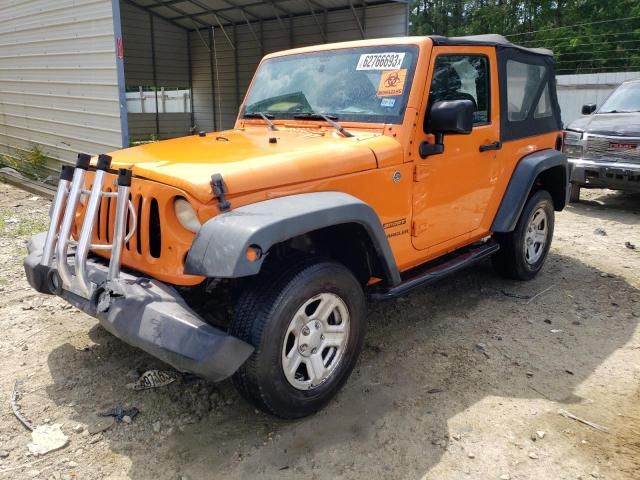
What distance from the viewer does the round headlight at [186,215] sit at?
8.66 ft

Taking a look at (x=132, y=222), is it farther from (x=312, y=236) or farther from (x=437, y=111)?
(x=437, y=111)

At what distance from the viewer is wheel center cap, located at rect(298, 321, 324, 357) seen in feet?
9.50

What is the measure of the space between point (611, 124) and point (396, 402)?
6580mm

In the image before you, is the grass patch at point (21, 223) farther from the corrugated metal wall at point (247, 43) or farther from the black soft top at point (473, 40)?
the corrugated metal wall at point (247, 43)

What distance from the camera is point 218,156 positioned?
10.1 feet

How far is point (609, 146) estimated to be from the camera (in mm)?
7801

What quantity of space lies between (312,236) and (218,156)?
688mm

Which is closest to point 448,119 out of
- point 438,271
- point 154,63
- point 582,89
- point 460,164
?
point 460,164

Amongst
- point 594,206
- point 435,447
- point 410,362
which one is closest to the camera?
point 435,447

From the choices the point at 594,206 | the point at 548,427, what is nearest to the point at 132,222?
the point at 548,427

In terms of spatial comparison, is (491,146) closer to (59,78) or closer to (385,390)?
(385,390)

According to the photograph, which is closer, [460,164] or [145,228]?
[145,228]

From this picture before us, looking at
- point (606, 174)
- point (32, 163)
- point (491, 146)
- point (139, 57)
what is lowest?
point (606, 174)

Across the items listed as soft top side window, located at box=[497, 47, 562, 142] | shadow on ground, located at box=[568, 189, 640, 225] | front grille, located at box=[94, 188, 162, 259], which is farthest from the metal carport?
front grille, located at box=[94, 188, 162, 259]
